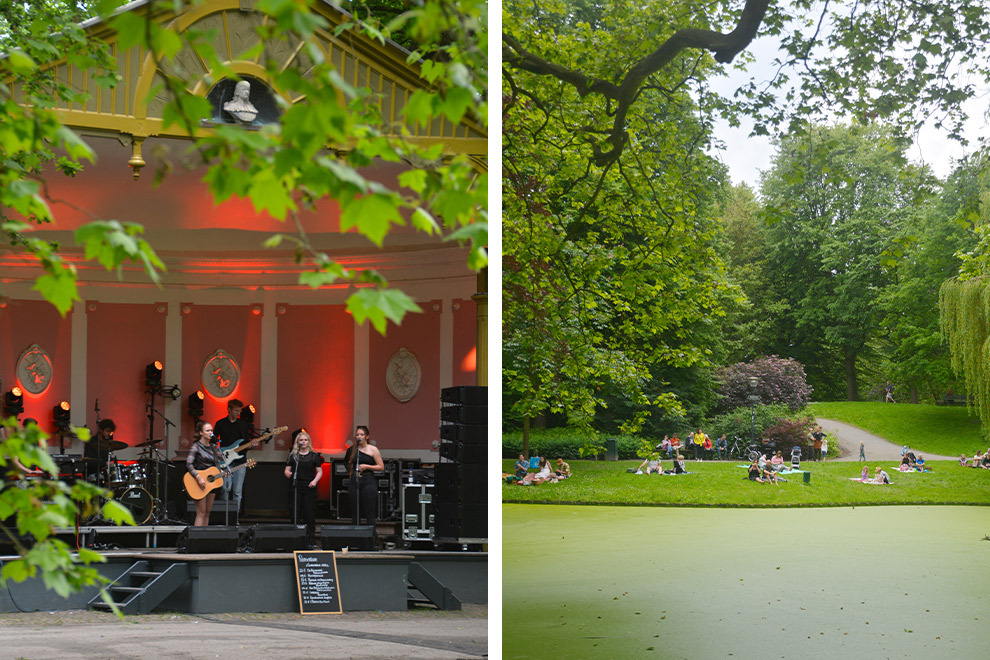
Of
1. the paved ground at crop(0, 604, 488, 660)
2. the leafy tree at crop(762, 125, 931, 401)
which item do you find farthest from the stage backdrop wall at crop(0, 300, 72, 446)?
the leafy tree at crop(762, 125, 931, 401)

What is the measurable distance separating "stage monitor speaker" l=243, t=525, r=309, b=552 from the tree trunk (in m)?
5.46

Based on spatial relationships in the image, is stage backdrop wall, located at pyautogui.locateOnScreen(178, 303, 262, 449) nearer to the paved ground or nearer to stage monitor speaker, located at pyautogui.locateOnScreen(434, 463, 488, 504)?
stage monitor speaker, located at pyautogui.locateOnScreen(434, 463, 488, 504)

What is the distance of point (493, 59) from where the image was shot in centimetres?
502

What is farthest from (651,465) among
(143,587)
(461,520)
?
(143,587)

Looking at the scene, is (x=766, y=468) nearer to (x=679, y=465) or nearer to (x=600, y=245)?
(x=679, y=465)

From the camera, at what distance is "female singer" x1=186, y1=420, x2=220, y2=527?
10.2m

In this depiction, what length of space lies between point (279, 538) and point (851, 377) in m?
5.63

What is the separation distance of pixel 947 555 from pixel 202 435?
770cm

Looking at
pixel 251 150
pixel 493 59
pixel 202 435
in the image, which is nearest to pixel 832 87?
pixel 493 59

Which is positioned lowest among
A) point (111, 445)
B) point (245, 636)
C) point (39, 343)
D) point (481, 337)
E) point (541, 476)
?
point (245, 636)

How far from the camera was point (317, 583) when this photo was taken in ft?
28.0

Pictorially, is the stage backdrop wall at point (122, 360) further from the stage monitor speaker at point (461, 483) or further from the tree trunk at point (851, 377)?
the tree trunk at point (851, 377)

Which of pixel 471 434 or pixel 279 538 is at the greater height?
pixel 471 434

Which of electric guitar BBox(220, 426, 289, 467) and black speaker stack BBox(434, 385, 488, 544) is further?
electric guitar BBox(220, 426, 289, 467)
